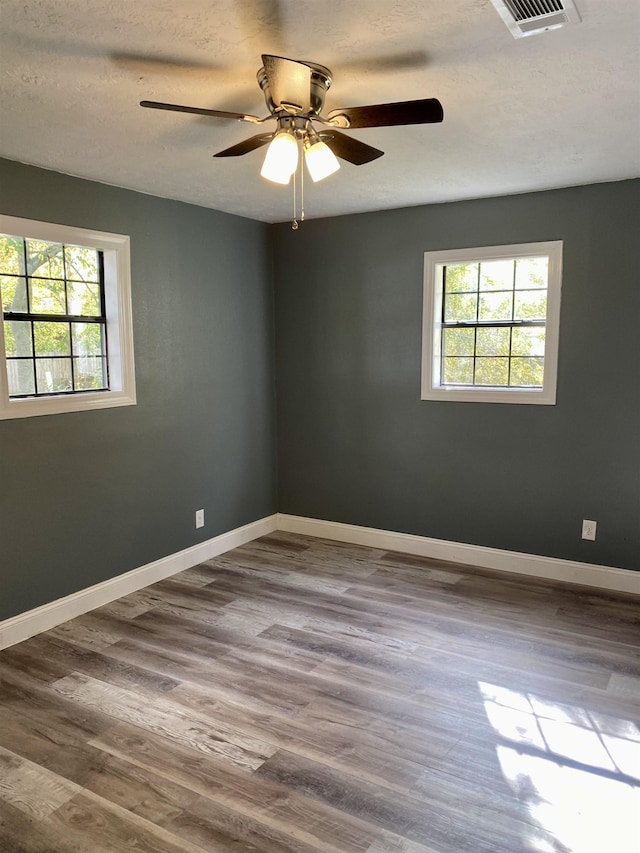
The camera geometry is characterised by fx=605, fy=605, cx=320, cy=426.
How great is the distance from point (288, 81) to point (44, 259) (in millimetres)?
2085

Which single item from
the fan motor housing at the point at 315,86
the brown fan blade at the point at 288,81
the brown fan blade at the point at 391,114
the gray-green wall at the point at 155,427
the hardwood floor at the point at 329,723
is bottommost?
the hardwood floor at the point at 329,723

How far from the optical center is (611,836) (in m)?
1.95

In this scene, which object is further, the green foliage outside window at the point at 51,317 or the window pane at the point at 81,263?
the window pane at the point at 81,263

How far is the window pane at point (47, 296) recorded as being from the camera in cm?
335

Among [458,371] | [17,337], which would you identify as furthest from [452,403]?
[17,337]

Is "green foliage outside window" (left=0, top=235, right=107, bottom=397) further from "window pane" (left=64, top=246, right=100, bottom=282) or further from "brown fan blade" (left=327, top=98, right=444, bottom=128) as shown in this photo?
"brown fan blade" (left=327, top=98, right=444, bottom=128)

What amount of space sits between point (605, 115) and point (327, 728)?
2.82 metres

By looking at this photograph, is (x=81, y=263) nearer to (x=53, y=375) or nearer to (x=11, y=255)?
(x=11, y=255)

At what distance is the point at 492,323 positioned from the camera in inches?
165

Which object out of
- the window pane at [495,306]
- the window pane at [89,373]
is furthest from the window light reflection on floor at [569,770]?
the window pane at [89,373]

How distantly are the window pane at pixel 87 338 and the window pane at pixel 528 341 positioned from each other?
8.89 ft

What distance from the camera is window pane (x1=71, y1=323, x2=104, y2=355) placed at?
11.8ft

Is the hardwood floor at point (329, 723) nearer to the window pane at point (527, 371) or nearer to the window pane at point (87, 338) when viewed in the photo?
the window pane at point (527, 371)

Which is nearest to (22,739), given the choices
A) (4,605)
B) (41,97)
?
(4,605)
